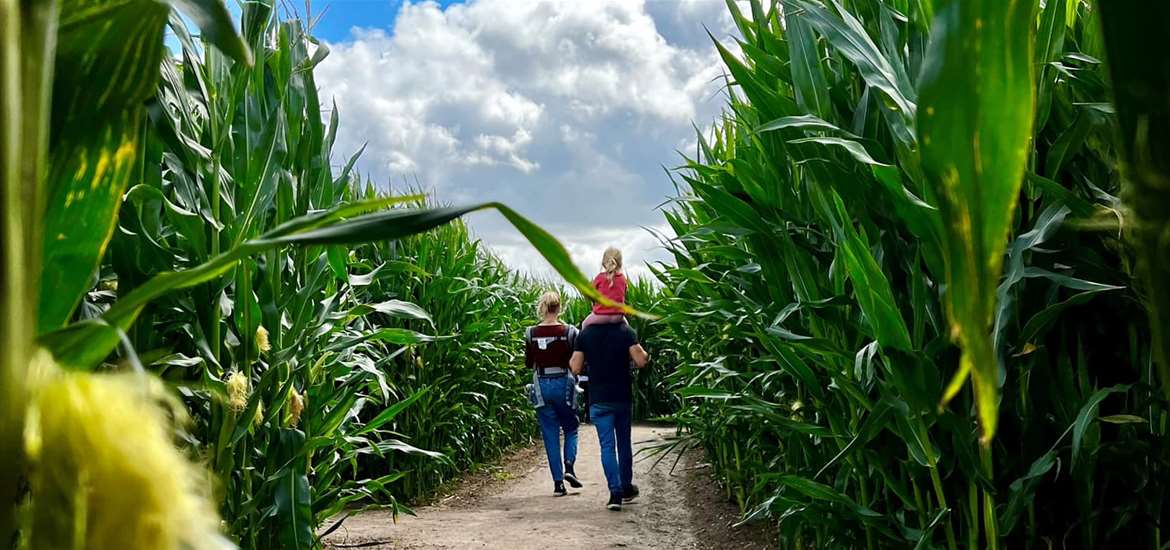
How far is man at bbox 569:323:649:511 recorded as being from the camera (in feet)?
19.5

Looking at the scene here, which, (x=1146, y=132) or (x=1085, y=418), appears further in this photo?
(x=1085, y=418)

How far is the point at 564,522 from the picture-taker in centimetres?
559

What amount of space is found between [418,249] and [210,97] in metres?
4.29

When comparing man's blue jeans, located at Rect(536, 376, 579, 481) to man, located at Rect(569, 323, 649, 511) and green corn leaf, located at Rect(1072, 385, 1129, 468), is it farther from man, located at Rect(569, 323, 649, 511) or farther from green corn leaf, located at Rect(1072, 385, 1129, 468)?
green corn leaf, located at Rect(1072, 385, 1129, 468)

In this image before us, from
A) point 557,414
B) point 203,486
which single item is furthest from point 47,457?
point 557,414

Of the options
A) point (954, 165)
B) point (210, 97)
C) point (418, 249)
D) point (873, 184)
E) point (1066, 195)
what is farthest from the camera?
point (418, 249)

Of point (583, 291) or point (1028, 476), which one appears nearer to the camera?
point (583, 291)

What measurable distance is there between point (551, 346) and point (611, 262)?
950mm

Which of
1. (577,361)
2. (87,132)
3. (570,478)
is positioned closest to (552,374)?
(577,361)

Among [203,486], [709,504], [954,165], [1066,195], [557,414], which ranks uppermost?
[1066,195]

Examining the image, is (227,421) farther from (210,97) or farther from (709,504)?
(709,504)

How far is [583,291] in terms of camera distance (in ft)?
1.51

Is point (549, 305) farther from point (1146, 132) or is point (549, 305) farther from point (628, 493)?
point (1146, 132)

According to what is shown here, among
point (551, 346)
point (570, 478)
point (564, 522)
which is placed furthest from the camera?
point (570, 478)
